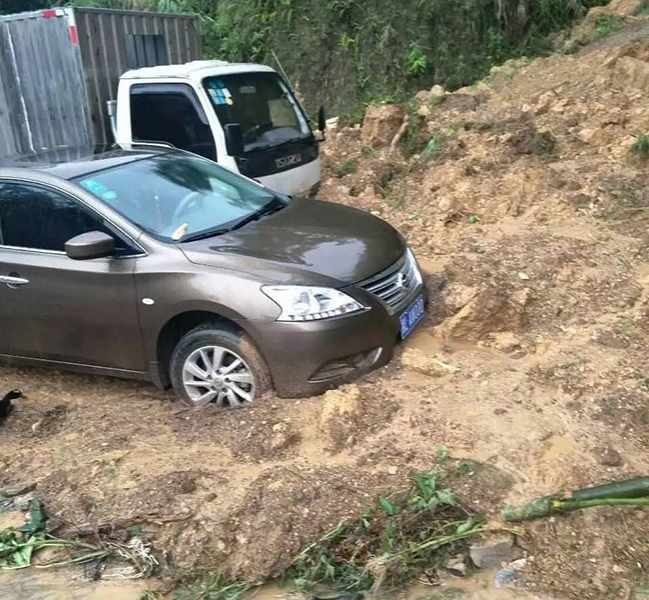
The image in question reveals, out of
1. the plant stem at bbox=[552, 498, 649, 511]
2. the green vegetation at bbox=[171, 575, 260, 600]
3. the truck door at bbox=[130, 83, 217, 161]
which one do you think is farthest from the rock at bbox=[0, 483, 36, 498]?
the truck door at bbox=[130, 83, 217, 161]

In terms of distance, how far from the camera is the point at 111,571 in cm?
356

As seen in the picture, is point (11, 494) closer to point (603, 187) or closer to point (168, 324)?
point (168, 324)

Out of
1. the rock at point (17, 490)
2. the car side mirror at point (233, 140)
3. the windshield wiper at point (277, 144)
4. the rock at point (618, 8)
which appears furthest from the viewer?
the rock at point (618, 8)

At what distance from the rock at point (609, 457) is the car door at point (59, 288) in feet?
9.01

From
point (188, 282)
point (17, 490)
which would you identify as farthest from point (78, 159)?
point (17, 490)

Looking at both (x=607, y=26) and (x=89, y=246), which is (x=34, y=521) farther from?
(x=607, y=26)

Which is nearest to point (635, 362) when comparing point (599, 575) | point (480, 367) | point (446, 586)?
point (480, 367)

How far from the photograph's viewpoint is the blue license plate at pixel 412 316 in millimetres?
4793

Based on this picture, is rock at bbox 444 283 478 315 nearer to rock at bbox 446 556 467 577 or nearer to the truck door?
rock at bbox 446 556 467 577

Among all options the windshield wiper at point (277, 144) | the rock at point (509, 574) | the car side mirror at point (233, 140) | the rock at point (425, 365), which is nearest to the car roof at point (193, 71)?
the car side mirror at point (233, 140)

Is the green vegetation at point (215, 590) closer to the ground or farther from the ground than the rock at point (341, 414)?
closer to the ground

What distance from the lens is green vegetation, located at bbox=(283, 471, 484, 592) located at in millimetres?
3305

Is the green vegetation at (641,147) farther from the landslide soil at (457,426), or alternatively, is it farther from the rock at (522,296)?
the rock at (522,296)

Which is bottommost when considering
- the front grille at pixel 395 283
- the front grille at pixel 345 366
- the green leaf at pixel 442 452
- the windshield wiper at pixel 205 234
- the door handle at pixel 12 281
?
the green leaf at pixel 442 452
